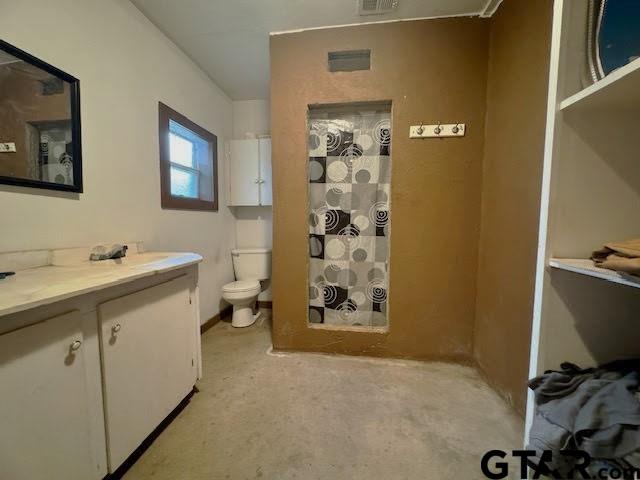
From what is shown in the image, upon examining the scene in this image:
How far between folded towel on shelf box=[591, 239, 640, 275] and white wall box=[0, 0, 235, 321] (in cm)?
188

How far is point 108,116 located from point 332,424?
2077 mm

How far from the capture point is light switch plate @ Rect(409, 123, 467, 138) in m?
1.69

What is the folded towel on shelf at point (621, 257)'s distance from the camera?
0.44 m

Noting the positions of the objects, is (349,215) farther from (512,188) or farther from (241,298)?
(241,298)

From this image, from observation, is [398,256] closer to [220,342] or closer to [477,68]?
[477,68]

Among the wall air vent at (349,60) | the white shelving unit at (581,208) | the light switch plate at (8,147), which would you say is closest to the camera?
the white shelving unit at (581,208)

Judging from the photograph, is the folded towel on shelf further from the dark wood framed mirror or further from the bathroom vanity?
the dark wood framed mirror

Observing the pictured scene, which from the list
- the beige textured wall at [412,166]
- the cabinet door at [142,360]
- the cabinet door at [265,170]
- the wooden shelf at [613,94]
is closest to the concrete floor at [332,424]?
the cabinet door at [142,360]

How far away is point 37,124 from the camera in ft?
3.39

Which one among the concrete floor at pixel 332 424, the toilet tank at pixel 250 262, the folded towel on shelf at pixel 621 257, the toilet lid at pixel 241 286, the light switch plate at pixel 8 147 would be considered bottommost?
the concrete floor at pixel 332 424

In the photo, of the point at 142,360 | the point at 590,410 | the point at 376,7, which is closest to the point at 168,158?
the point at 142,360

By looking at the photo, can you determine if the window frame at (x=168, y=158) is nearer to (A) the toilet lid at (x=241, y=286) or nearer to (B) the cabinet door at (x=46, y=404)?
(A) the toilet lid at (x=241, y=286)

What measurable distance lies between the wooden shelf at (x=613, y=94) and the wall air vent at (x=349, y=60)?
1529 mm

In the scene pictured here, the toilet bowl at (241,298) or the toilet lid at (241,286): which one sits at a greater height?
the toilet lid at (241,286)
